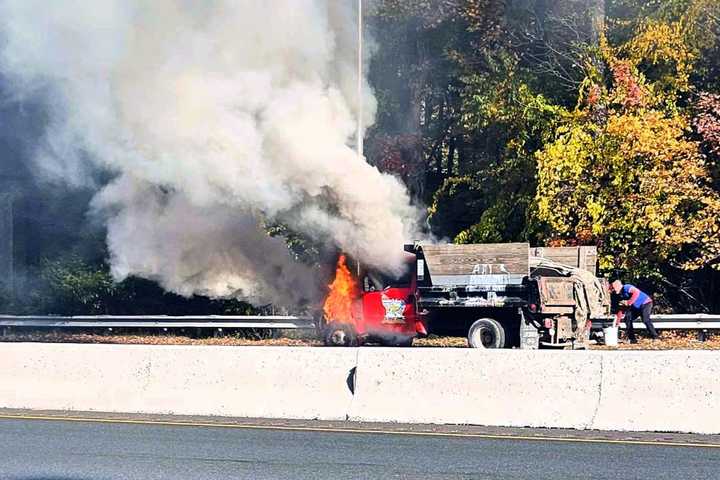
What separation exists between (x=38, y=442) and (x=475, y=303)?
34.4ft

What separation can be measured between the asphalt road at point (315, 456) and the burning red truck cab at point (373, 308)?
8518mm

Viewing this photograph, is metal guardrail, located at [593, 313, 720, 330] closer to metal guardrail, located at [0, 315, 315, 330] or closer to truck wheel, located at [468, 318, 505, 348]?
truck wheel, located at [468, 318, 505, 348]

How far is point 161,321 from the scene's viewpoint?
27.0 meters

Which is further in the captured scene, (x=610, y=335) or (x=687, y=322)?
(x=687, y=322)

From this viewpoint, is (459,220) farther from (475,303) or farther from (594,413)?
(594,413)

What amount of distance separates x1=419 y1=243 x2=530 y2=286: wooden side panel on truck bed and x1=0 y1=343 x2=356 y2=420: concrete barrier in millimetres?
7464

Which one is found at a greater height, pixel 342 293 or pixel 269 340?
pixel 342 293

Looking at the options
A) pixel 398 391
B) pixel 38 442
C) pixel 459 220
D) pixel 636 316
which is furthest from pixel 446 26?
pixel 38 442

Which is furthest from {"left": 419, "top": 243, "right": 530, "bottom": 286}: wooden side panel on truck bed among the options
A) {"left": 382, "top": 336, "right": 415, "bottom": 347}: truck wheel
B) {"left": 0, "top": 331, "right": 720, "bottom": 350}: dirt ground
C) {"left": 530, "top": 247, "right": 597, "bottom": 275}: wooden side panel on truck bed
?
{"left": 0, "top": 331, "right": 720, "bottom": 350}: dirt ground

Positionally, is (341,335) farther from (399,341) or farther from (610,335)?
(610,335)

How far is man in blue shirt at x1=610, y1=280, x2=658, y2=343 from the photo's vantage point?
73.5 feet

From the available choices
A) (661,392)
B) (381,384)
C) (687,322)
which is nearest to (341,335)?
(687,322)

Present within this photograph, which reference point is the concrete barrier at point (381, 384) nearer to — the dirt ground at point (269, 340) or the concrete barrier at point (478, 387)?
the concrete barrier at point (478, 387)

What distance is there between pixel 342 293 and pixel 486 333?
2.69 metres
